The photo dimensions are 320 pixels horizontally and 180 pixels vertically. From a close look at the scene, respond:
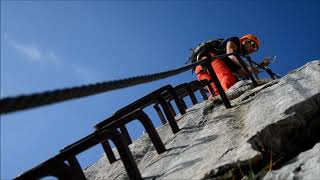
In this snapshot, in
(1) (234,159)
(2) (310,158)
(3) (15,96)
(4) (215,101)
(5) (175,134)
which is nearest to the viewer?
(3) (15,96)

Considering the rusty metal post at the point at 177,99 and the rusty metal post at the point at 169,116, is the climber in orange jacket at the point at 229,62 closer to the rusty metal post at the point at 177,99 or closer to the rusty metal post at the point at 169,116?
the rusty metal post at the point at 177,99

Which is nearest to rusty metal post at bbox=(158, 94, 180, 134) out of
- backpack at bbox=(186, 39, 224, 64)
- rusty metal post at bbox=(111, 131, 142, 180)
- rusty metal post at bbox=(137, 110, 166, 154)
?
rusty metal post at bbox=(137, 110, 166, 154)

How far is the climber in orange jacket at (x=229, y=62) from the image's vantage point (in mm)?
9906

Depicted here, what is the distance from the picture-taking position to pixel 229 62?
10.7 meters

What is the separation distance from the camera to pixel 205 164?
3.37m

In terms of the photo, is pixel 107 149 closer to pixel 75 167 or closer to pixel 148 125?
pixel 148 125

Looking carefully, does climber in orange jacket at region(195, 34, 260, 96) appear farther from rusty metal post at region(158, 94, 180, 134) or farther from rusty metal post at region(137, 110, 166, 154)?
rusty metal post at region(137, 110, 166, 154)

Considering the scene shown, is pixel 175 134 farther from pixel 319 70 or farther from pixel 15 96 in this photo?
pixel 15 96

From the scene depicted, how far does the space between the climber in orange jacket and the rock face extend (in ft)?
14.5

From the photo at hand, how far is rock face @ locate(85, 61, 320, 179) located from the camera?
309cm

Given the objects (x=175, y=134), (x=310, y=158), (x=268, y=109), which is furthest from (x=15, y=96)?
(x=175, y=134)

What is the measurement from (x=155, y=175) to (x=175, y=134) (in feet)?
4.87

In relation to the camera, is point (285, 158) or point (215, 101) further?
point (215, 101)

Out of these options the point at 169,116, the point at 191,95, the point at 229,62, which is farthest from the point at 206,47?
the point at 169,116
